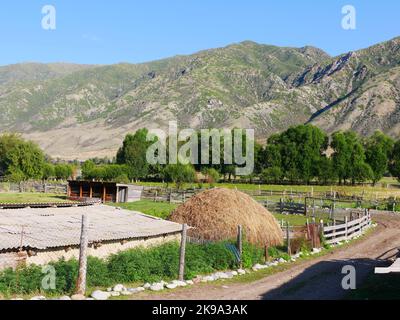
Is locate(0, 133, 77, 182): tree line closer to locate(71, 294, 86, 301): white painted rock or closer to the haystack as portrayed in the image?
the haystack

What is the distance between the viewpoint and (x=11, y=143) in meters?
82.2

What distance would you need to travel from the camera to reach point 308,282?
17797 millimetres

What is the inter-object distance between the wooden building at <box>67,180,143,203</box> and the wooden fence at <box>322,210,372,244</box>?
2888cm

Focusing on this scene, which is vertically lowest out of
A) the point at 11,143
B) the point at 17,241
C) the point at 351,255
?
the point at 351,255

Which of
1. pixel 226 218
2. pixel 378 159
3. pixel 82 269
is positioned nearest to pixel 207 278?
pixel 82 269

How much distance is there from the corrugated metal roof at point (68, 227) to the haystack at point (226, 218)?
1310 millimetres

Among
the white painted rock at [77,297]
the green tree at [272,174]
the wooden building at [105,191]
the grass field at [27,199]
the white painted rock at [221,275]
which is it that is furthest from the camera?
the green tree at [272,174]

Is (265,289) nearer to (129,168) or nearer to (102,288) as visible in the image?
(102,288)

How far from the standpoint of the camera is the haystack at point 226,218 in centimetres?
2394

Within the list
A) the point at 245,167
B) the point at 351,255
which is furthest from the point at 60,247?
the point at 245,167

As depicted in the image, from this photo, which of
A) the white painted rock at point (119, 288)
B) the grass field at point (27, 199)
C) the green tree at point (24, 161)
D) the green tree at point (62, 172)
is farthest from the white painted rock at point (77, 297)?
the green tree at point (62, 172)

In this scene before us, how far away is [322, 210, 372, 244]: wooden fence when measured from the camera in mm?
27545

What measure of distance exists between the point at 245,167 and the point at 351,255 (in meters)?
78.4

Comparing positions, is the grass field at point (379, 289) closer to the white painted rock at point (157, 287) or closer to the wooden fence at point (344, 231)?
the white painted rock at point (157, 287)
